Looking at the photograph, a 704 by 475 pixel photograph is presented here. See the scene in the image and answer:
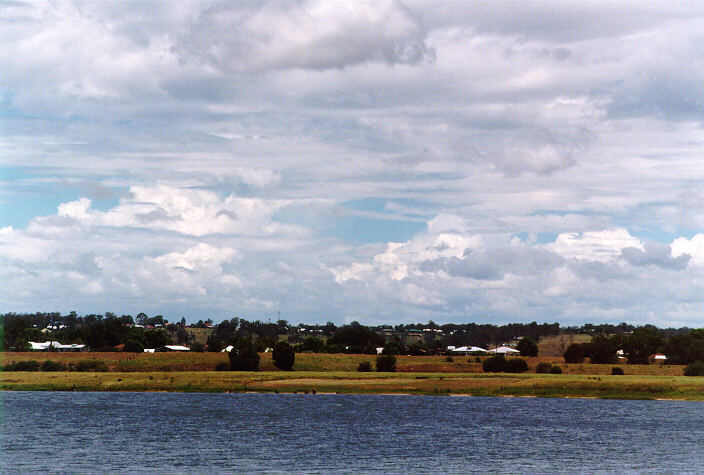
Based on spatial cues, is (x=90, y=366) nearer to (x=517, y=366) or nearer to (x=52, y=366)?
(x=52, y=366)

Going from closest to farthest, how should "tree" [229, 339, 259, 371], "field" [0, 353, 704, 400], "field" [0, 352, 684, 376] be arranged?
1. "field" [0, 353, 704, 400]
2. "tree" [229, 339, 259, 371]
3. "field" [0, 352, 684, 376]

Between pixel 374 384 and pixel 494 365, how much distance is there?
141ft

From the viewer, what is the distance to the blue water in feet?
226

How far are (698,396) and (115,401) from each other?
3937 inches

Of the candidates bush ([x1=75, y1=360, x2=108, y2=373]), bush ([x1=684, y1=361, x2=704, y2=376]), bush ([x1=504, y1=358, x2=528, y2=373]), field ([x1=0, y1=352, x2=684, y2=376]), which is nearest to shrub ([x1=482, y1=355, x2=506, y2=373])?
bush ([x1=504, y1=358, x2=528, y2=373])

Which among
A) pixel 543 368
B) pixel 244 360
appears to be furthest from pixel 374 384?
pixel 543 368

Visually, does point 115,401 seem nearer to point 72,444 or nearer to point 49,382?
point 49,382

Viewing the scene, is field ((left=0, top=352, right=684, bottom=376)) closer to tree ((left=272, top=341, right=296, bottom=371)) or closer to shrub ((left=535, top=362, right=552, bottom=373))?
tree ((left=272, top=341, right=296, bottom=371))

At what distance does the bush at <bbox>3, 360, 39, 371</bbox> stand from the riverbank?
6634 millimetres

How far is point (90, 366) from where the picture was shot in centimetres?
17962

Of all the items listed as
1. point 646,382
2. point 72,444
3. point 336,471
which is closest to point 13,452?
point 72,444

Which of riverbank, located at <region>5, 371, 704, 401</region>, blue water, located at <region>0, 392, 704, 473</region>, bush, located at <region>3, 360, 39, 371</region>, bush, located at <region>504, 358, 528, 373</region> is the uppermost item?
bush, located at <region>504, 358, 528, 373</region>

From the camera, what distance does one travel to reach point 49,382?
157750 millimetres

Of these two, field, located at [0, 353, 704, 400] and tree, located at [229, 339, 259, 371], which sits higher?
tree, located at [229, 339, 259, 371]
